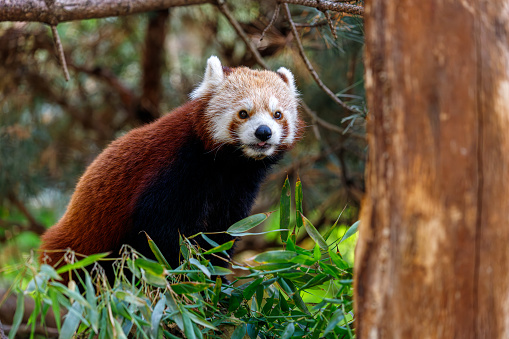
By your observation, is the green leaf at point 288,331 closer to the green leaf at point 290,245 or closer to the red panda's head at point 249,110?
the green leaf at point 290,245

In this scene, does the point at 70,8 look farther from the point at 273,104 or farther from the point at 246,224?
the point at 246,224

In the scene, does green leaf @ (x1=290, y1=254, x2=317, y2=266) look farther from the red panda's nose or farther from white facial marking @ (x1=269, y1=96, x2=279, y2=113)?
white facial marking @ (x1=269, y1=96, x2=279, y2=113)

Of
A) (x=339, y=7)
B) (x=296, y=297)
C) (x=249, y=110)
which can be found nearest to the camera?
(x=296, y=297)

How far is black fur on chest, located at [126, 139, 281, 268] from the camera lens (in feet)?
7.80

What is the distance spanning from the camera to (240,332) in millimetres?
1871

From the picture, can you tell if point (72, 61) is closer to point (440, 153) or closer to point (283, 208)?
point (283, 208)

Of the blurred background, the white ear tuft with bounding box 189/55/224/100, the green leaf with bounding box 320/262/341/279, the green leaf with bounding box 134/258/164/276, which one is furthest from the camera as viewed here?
the blurred background

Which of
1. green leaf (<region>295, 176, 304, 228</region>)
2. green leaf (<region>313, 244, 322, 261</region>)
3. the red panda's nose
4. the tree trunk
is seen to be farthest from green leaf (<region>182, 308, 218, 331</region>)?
the red panda's nose

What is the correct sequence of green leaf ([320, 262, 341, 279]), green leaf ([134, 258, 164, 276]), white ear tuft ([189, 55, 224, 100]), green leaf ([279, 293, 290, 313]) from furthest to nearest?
white ear tuft ([189, 55, 224, 100])
green leaf ([279, 293, 290, 313])
green leaf ([320, 262, 341, 279])
green leaf ([134, 258, 164, 276])

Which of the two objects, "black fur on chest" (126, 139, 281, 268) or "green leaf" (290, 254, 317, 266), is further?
"black fur on chest" (126, 139, 281, 268)

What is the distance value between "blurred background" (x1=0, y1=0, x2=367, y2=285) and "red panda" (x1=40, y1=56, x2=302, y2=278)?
1.36 m

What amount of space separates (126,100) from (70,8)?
222 cm

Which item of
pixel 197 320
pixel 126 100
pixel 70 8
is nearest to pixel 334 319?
pixel 197 320

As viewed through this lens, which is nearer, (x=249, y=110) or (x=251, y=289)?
(x=251, y=289)
